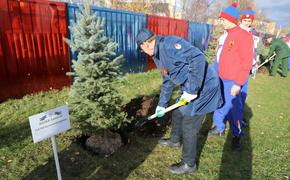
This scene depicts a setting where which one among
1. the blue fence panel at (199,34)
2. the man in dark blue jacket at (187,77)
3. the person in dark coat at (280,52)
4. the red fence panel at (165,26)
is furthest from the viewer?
the blue fence panel at (199,34)

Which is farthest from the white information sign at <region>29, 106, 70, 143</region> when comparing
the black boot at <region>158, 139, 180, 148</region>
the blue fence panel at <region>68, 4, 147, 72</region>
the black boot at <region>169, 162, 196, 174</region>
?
the blue fence panel at <region>68, 4, 147, 72</region>

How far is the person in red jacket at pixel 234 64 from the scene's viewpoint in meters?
3.43

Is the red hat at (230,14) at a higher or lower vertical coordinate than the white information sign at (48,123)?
higher

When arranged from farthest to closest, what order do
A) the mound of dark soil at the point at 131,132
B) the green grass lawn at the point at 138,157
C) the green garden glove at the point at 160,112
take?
the mound of dark soil at the point at 131,132 < the green garden glove at the point at 160,112 < the green grass lawn at the point at 138,157

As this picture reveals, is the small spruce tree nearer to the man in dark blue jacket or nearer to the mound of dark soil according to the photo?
the mound of dark soil

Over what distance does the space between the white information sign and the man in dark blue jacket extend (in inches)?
46.3

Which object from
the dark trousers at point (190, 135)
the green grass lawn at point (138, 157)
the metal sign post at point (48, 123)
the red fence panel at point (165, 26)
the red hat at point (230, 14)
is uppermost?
the red hat at point (230, 14)

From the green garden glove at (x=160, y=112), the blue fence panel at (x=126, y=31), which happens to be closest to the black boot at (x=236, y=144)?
the green garden glove at (x=160, y=112)

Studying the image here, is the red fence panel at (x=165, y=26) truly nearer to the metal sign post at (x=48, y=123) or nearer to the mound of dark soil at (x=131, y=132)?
the mound of dark soil at (x=131, y=132)

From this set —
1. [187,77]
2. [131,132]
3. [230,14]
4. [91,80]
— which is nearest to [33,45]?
[91,80]

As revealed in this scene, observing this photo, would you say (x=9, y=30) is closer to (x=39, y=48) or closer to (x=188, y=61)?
(x=39, y=48)

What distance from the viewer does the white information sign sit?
2.09 metres

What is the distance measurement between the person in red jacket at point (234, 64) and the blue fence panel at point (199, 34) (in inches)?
397

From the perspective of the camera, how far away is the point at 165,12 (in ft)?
83.6
